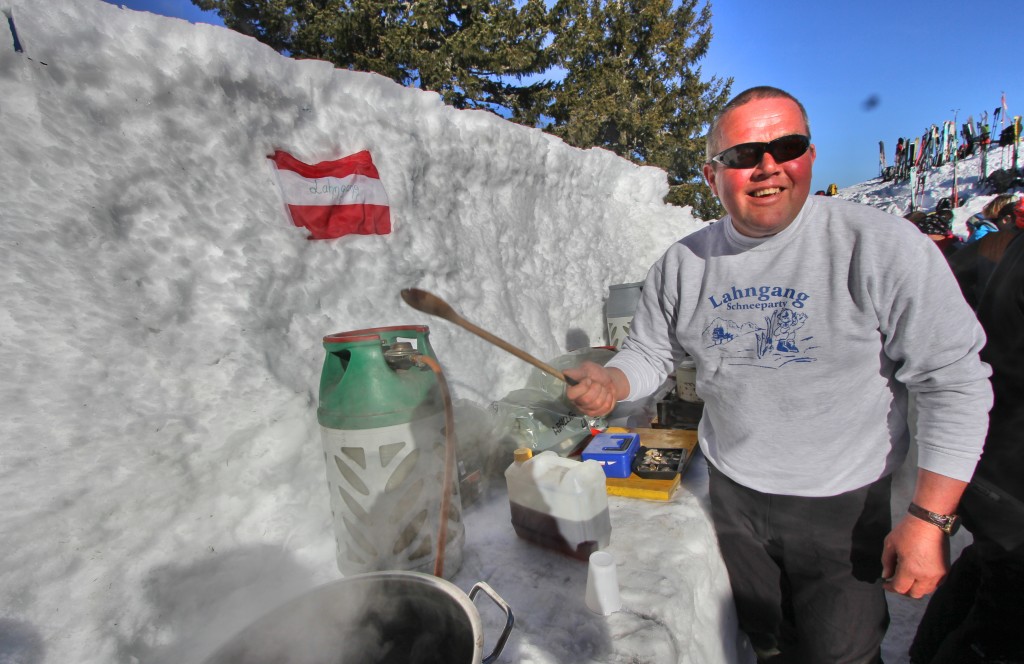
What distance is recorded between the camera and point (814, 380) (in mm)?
1773

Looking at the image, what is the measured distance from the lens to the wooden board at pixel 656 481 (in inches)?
104

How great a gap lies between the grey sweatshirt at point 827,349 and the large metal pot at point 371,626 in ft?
3.98

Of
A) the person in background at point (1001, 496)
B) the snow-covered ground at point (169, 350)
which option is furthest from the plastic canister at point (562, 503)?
the person in background at point (1001, 496)

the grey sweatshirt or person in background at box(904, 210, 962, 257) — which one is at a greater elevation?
person in background at box(904, 210, 962, 257)

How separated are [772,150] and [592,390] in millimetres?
1100

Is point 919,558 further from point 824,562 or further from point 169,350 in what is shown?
point 169,350

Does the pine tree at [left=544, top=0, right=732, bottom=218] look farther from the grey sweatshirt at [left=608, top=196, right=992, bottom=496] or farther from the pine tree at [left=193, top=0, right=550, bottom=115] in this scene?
the grey sweatshirt at [left=608, top=196, right=992, bottom=496]

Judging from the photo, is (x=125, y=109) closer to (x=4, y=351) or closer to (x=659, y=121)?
(x=4, y=351)

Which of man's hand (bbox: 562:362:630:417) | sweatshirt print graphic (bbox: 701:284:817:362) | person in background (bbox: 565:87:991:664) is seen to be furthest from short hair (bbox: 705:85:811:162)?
man's hand (bbox: 562:362:630:417)

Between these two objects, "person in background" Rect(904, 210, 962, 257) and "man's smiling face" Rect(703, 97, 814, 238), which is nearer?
"man's smiling face" Rect(703, 97, 814, 238)

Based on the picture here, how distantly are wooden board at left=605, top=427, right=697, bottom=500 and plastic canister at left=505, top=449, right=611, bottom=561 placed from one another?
49 cm

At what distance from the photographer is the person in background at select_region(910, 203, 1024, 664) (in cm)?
186

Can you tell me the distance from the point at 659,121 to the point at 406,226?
1315 cm

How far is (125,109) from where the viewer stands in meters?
2.20
